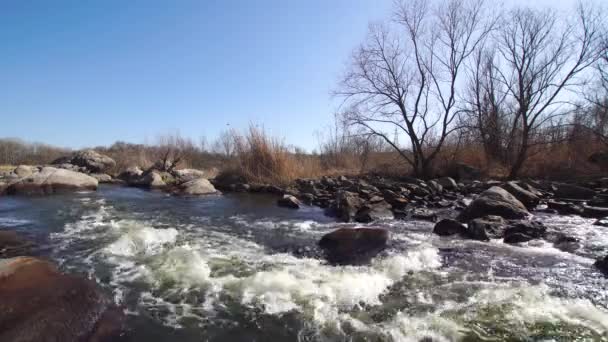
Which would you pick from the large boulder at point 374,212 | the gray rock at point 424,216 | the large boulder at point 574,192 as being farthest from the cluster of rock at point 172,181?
the large boulder at point 574,192

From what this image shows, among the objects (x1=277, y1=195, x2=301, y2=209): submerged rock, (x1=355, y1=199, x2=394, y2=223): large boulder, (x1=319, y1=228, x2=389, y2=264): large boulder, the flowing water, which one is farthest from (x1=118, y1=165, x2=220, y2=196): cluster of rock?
(x1=319, y1=228, x2=389, y2=264): large boulder

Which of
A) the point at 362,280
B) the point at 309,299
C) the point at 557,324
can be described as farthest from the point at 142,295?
the point at 557,324

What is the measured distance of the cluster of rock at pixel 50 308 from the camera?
2553 mm

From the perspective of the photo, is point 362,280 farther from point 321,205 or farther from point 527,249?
point 321,205

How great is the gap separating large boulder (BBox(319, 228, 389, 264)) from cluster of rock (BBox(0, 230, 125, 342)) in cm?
266

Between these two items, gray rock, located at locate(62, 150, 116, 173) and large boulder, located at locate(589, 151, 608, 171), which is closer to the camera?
large boulder, located at locate(589, 151, 608, 171)

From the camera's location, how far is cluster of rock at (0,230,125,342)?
8.38 ft

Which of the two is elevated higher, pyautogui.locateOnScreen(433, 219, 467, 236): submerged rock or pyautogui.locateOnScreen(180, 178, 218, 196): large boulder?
pyautogui.locateOnScreen(180, 178, 218, 196): large boulder

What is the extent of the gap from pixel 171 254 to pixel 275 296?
2.07m

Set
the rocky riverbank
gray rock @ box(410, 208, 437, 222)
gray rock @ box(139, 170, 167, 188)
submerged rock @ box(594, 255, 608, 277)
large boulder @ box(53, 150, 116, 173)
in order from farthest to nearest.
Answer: large boulder @ box(53, 150, 116, 173), gray rock @ box(139, 170, 167, 188), gray rock @ box(410, 208, 437, 222), the rocky riverbank, submerged rock @ box(594, 255, 608, 277)

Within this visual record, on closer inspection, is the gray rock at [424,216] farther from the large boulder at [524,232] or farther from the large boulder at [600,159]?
the large boulder at [600,159]

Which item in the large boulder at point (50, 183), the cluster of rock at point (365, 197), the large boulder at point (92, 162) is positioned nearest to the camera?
the cluster of rock at point (365, 197)

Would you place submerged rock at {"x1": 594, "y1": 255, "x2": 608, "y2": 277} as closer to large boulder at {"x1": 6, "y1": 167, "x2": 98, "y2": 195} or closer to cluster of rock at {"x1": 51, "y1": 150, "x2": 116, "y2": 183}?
large boulder at {"x1": 6, "y1": 167, "x2": 98, "y2": 195}

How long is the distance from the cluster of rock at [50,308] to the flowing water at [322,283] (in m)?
0.23
